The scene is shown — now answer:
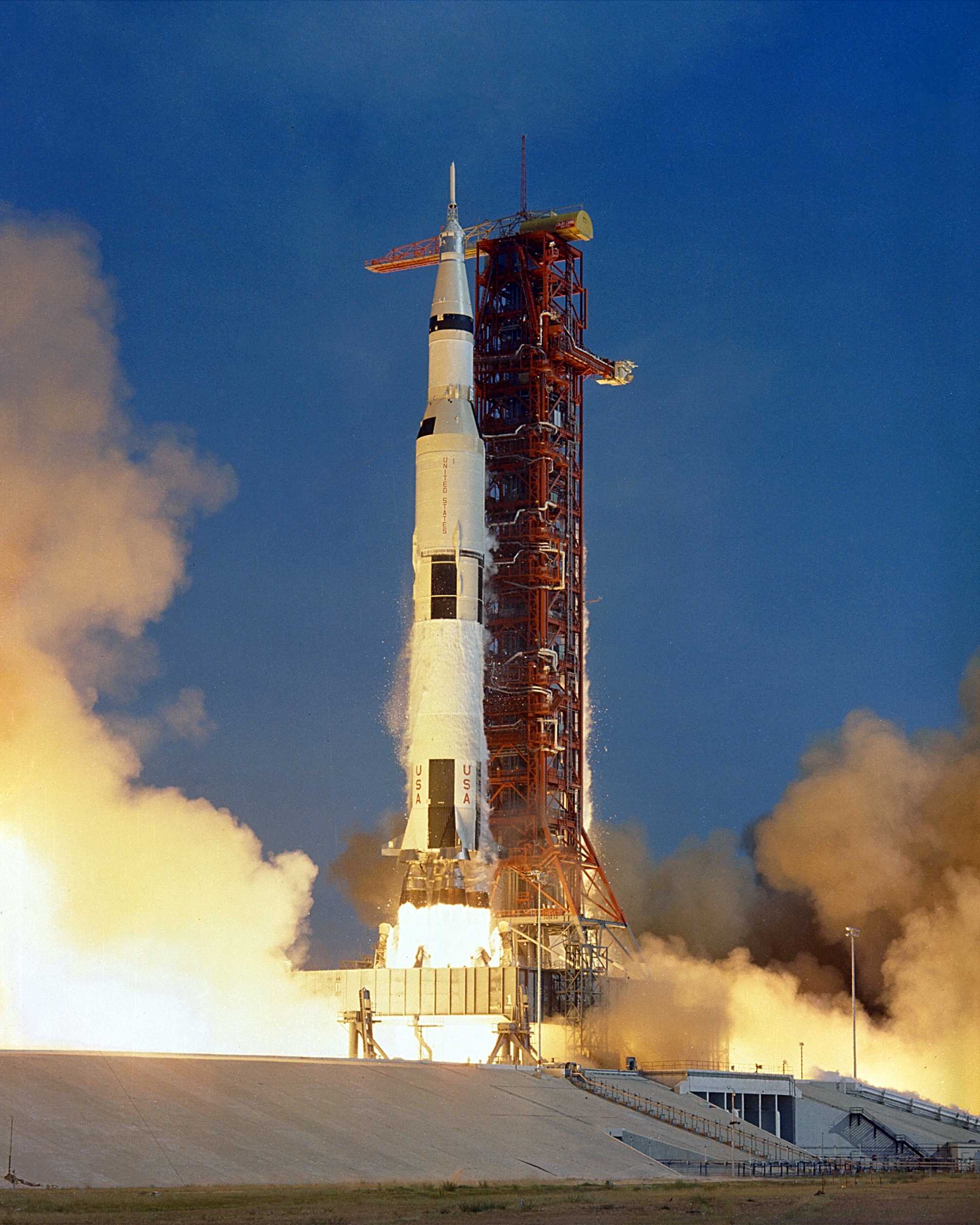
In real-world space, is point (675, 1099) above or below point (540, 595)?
below

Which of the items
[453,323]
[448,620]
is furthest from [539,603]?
[453,323]

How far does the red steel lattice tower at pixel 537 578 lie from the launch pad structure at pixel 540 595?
64 millimetres

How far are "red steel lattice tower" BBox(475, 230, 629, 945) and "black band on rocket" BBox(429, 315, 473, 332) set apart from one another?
7.54 meters

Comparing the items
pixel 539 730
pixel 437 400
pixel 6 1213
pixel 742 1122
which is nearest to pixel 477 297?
pixel 437 400

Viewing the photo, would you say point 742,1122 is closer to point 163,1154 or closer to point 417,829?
point 417,829

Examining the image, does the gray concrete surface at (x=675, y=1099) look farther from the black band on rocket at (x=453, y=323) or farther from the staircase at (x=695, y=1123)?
the black band on rocket at (x=453, y=323)

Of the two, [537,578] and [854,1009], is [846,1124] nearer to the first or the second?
[854,1009]

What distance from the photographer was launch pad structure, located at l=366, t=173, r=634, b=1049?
7438cm

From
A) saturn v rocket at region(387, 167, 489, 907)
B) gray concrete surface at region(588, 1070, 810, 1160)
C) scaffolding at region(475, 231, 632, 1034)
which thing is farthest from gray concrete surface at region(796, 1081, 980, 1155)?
saturn v rocket at region(387, 167, 489, 907)

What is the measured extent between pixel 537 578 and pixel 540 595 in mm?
637

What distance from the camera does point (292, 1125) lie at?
46.0m

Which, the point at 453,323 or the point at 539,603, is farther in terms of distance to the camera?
the point at 539,603

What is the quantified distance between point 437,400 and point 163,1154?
34.8 metres

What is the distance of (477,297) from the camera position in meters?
80.4
